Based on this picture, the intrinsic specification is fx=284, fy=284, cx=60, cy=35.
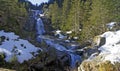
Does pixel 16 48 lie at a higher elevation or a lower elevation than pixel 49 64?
higher

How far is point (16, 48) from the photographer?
29.0 m

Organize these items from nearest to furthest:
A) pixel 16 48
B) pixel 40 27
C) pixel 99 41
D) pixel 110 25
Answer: pixel 16 48 → pixel 99 41 → pixel 110 25 → pixel 40 27

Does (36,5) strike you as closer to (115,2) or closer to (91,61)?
(115,2)

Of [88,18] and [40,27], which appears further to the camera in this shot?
[40,27]

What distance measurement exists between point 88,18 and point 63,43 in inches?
565

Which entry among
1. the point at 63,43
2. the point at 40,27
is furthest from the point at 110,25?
the point at 40,27

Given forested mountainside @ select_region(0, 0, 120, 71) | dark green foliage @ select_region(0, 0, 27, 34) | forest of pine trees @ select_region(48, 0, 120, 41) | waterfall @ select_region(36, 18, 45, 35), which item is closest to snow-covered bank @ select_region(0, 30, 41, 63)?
forested mountainside @ select_region(0, 0, 120, 71)

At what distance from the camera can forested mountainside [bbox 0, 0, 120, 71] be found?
1013 inches

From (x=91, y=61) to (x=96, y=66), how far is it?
2.81 feet

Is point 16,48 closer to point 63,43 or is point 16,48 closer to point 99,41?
point 99,41

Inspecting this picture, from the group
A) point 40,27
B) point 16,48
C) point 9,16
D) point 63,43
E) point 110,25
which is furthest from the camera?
point 40,27

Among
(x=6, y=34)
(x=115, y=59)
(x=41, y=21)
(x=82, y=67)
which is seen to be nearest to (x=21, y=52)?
(x=6, y=34)

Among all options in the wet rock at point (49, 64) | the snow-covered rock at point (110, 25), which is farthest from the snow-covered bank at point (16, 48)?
the snow-covered rock at point (110, 25)

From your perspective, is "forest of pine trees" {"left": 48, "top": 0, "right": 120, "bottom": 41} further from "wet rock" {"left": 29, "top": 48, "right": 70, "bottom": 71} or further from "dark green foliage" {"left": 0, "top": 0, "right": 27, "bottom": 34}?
"wet rock" {"left": 29, "top": 48, "right": 70, "bottom": 71}
